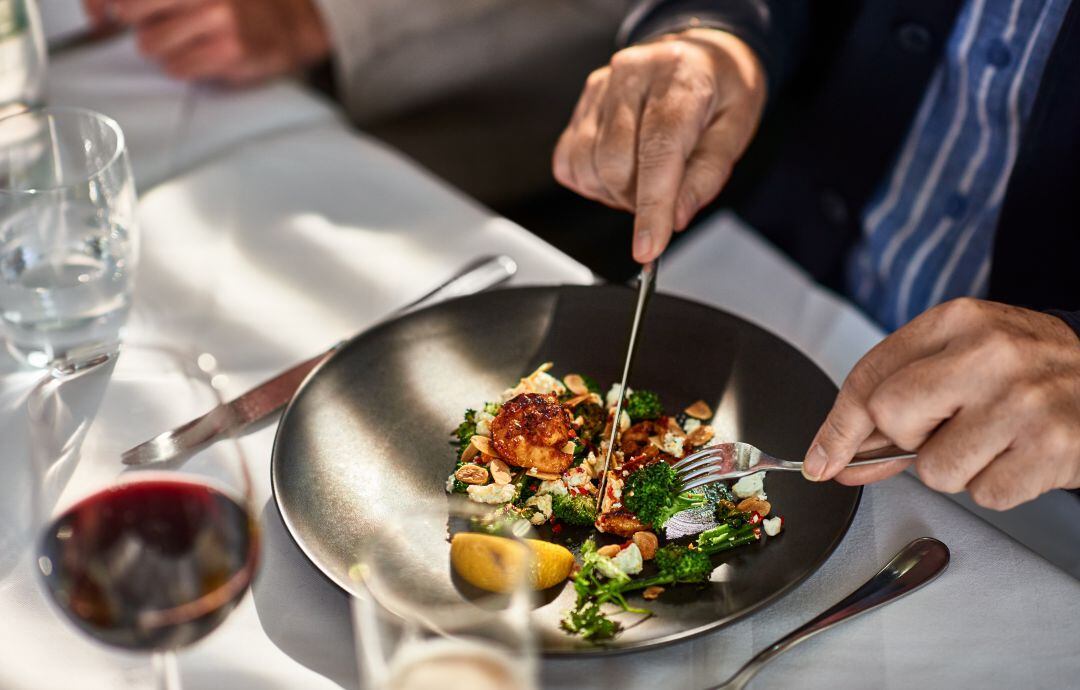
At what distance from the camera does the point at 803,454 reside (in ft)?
3.58

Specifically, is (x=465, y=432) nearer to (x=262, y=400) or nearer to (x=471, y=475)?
(x=471, y=475)

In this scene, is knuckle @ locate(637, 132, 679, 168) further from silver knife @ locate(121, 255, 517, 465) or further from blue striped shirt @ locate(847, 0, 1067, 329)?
blue striped shirt @ locate(847, 0, 1067, 329)

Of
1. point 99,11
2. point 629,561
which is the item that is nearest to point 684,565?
point 629,561

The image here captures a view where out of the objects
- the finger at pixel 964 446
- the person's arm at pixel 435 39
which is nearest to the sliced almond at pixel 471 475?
the finger at pixel 964 446

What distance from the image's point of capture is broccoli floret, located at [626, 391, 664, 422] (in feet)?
3.76

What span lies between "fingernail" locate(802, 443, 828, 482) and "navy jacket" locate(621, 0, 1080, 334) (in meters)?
0.75

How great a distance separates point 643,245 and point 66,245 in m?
0.70

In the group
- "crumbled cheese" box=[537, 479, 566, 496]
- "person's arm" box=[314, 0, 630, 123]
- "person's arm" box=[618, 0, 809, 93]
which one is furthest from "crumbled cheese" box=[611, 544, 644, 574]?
"person's arm" box=[314, 0, 630, 123]

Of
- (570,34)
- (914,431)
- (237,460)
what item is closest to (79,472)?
(237,460)

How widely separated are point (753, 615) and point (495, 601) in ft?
1.08

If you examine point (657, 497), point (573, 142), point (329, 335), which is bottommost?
point (329, 335)

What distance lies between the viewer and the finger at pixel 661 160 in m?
1.19

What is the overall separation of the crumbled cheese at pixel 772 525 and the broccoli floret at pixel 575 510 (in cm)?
17

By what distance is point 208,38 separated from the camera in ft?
5.90
